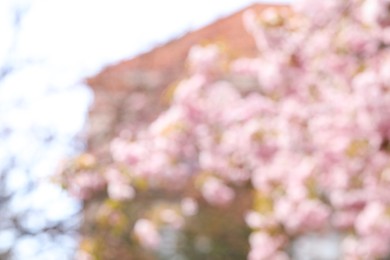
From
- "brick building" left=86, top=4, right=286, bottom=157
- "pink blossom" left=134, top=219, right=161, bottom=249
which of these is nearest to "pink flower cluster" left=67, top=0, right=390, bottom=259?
"pink blossom" left=134, top=219, right=161, bottom=249

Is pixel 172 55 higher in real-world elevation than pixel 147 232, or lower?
higher

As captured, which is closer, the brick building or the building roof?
the brick building

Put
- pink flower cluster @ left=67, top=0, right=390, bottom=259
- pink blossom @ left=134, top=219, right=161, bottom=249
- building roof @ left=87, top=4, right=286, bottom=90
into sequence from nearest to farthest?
pink flower cluster @ left=67, top=0, right=390, bottom=259 < pink blossom @ left=134, top=219, right=161, bottom=249 < building roof @ left=87, top=4, right=286, bottom=90

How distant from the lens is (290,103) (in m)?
5.77

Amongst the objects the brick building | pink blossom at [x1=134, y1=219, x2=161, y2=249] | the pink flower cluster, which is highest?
the brick building

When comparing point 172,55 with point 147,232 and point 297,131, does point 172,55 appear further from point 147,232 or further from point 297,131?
point 297,131

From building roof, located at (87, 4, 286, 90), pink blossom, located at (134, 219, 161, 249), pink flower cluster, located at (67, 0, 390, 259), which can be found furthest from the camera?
building roof, located at (87, 4, 286, 90)

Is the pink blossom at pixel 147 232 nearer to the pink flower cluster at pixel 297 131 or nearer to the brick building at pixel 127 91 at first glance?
the pink flower cluster at pixel 297 131

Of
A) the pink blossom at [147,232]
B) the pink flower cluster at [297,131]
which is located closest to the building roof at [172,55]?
the pink flower cluster at [297,131]

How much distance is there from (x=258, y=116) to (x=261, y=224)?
86cm

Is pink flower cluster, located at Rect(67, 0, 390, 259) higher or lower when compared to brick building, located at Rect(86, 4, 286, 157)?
lower

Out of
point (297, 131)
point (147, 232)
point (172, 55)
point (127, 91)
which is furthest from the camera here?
point (172, 55)

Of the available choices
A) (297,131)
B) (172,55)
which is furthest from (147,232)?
(172,55)

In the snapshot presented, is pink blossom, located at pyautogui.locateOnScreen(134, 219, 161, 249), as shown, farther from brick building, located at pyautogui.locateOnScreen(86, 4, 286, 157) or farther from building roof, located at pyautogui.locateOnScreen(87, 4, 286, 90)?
building roof, located at pyautogui.locateOnScreen(87, 4, 286, 90)
